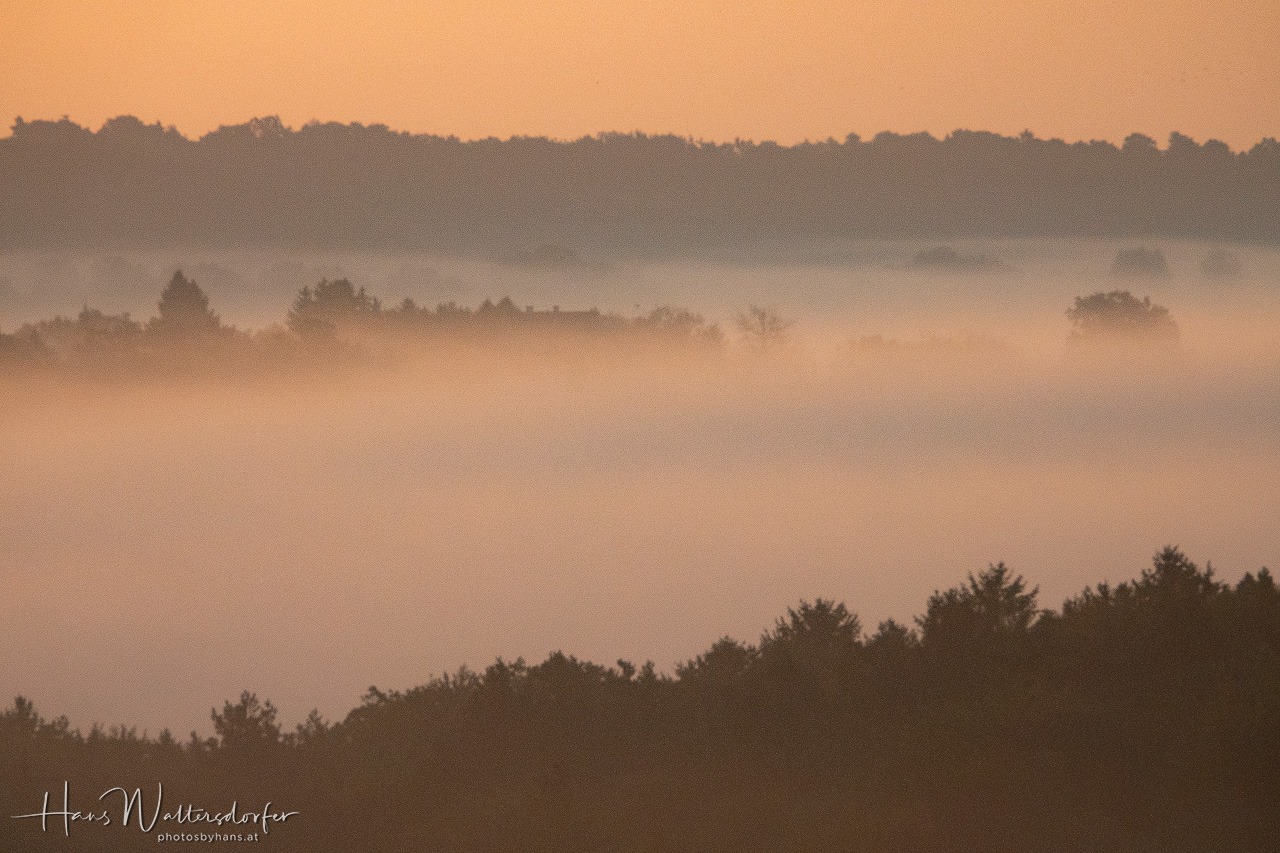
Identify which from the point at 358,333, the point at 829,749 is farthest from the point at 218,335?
the point at 829,749

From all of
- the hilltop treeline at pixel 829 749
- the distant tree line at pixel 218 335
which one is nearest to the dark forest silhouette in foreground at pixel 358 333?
the distant tree line at pixel 218 335

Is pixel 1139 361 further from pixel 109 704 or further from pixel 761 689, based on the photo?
pixel 761 689

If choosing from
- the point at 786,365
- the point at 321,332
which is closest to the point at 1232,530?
the point at 786,365

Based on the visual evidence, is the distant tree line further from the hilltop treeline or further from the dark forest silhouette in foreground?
the hilltop treeline

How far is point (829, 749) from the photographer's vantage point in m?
28.8

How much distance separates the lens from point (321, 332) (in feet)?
445

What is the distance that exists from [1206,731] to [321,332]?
385 feet

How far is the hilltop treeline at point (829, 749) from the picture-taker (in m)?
25.1

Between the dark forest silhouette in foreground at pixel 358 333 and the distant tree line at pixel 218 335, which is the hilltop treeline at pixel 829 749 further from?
the distant tree line at pixel 218 335

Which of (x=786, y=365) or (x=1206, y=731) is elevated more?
A: (x=786, y=365)

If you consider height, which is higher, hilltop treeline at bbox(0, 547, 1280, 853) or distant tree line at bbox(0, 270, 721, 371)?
distant tree line at bbox(0, 270, 721, 371)

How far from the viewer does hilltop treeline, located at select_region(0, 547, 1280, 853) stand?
25.1 meters

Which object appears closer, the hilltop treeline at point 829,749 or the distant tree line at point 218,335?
the hilltop treeline at point 829,749

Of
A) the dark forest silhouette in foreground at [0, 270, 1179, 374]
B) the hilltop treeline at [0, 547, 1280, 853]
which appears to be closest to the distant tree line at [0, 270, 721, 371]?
the dark forest silhouette in foreground at [0, 270, 1179, 374]
